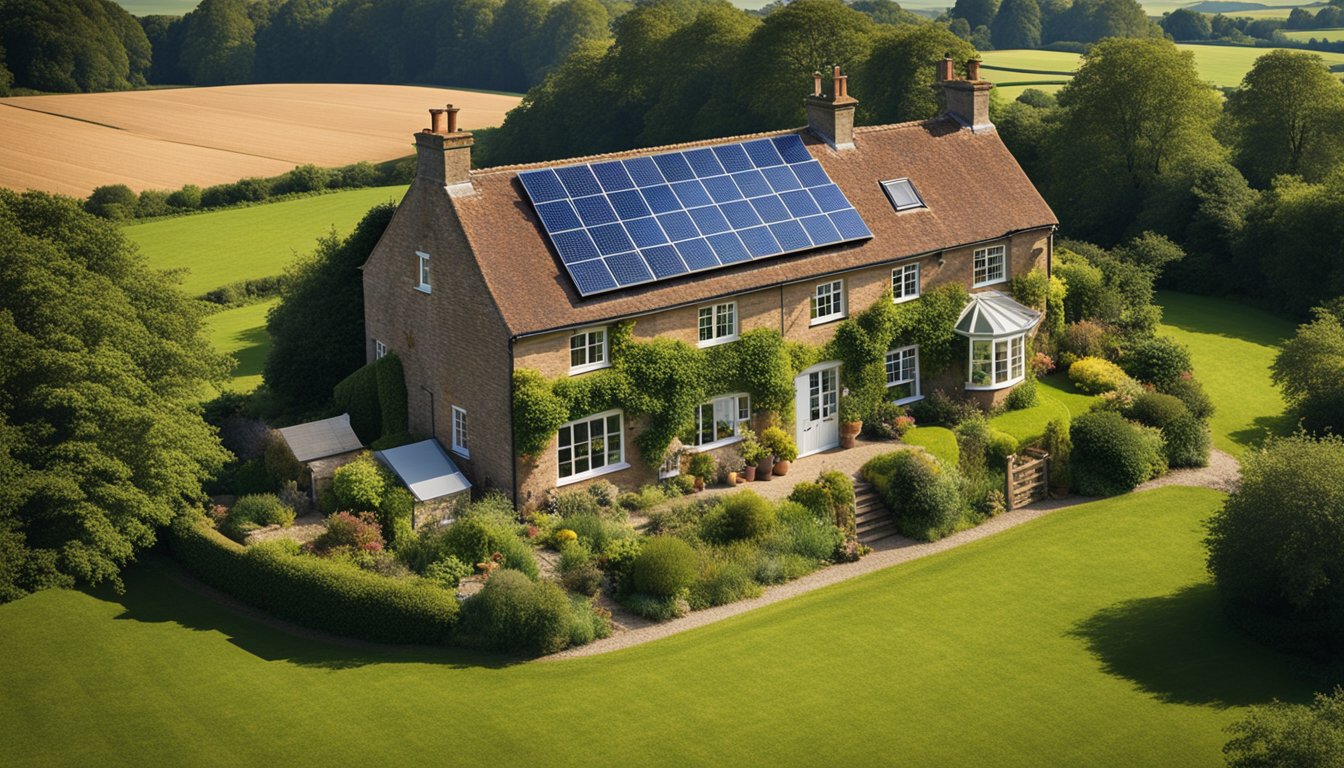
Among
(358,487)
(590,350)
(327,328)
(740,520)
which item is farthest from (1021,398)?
(327,328)

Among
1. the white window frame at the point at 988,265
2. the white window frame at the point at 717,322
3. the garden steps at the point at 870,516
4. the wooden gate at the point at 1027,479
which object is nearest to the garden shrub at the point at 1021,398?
the wooden gate at the point at 1027,479

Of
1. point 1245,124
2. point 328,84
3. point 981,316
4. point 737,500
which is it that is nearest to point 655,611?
point 737,500

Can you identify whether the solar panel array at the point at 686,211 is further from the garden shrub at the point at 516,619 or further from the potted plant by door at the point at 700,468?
the garden shrub at the point at 516,619

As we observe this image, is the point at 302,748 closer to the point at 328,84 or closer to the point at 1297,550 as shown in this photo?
the point at 1297,550

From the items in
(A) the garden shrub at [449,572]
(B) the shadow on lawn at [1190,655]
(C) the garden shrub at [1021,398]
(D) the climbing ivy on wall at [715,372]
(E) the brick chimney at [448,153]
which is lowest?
(B) the shadow on lawn at [1190,655]

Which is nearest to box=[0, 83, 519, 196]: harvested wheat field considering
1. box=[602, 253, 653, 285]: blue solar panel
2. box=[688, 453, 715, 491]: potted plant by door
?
box=[602, 253, 653, 285]: blue solar panel

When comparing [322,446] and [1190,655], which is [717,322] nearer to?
[322,446]
